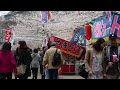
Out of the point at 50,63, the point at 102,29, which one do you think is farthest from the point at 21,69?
the point at 102,29

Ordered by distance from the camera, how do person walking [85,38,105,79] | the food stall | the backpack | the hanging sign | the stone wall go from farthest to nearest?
the stone wall < the food stall < the hanging sign < the backpack < person walking [85,38,105,79]

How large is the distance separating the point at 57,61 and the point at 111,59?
2298 millimetres

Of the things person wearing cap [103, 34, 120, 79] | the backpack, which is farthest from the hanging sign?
person wearing cap [103, 34, 120, 79]

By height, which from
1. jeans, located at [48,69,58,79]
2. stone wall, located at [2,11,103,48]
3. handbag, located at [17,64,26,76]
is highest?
stone wall, located at [2,11,103,48]

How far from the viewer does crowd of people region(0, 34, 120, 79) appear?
24.3ft

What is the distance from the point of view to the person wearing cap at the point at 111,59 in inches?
293

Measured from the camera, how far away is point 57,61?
9.42 meters

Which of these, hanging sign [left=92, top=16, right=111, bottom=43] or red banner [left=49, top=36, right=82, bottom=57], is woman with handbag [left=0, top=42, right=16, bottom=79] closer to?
hanging sign [left=92, top=16, right=111, bottom=43]

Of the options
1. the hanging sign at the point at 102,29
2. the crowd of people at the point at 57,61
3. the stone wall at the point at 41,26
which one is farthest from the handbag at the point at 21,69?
the stone wall at the point at 41,26

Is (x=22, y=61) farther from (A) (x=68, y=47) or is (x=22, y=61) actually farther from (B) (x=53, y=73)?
(A) (x=68, y=47)

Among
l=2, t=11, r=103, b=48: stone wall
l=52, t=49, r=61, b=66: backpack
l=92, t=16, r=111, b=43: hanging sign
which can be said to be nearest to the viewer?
l=52, t=49, r=61, b=66: backpack

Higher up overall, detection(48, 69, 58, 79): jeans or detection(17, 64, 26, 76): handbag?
detection(17, 64, 26, 76): handbag

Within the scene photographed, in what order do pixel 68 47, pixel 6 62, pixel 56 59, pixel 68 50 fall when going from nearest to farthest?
pixel 6 62, pixel 56 59, pixel 68 47, pixel 68 50

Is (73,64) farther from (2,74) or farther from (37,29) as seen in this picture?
(37,29)
